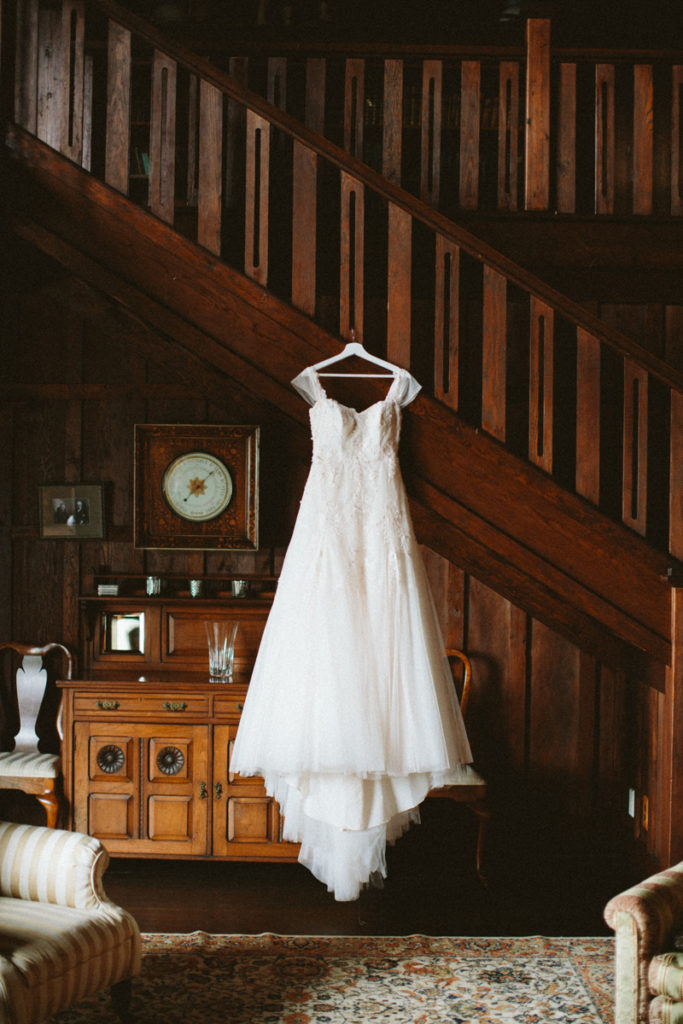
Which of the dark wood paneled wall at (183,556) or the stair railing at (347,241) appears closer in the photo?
the stair railing at (347,241)

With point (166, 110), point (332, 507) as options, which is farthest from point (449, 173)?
point (332, 507)

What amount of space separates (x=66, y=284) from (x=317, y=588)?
2546 millimetres

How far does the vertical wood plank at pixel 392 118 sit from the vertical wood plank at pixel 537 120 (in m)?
0.64

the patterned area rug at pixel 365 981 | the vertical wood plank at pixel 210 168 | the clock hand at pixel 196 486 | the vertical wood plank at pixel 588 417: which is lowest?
the patterned area rug at pixel 365 981

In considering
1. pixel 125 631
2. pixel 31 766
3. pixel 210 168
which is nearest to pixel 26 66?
pixel 210 168

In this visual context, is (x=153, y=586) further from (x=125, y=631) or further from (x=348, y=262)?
(x=348, y=262)

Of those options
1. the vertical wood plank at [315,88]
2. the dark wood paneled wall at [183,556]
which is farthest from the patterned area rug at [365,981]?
the vertical wood plank at [315,88]

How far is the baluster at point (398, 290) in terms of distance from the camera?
126 inches

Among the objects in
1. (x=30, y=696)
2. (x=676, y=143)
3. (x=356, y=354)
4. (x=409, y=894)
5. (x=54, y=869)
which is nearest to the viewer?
(x=54, y=869)

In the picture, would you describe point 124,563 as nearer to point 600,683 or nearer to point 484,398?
point 484,398

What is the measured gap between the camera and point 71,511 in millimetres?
4570

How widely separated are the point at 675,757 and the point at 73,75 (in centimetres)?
359

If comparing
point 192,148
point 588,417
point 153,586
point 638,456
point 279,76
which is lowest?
point 153,586

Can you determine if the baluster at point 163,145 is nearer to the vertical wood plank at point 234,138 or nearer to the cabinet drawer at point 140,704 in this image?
the vertical wood plank at point 234,138
